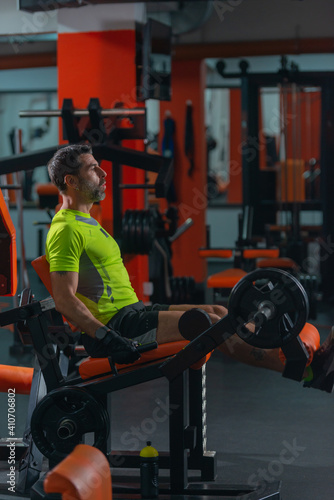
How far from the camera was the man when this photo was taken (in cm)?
262

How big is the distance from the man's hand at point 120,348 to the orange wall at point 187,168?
6147mm

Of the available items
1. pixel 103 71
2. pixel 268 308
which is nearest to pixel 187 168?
pixel 103 71

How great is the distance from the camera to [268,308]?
2338 millimetres

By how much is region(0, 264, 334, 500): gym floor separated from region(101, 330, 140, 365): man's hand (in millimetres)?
698

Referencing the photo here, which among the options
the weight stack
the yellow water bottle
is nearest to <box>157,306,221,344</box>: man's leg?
the yellow water bottle

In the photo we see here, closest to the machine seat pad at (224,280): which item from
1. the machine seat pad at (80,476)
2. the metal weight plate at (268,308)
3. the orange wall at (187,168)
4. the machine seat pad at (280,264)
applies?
the machine seat pad at (280,264)

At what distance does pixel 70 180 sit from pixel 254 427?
5.31 ft

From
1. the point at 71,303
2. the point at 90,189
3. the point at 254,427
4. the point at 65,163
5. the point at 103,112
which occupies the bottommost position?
the point at 254,427

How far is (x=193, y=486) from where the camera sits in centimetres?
276

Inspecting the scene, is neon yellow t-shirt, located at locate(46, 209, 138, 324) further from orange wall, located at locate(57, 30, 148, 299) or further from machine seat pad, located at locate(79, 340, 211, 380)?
orange wall, located at locate(57, 30, 148, 299)

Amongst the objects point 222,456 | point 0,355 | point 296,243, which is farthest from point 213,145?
point 222,456

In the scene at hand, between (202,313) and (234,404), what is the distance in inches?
65.7

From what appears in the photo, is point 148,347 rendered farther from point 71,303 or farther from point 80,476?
point 80,476

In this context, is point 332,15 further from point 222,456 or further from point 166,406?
point 222,456
